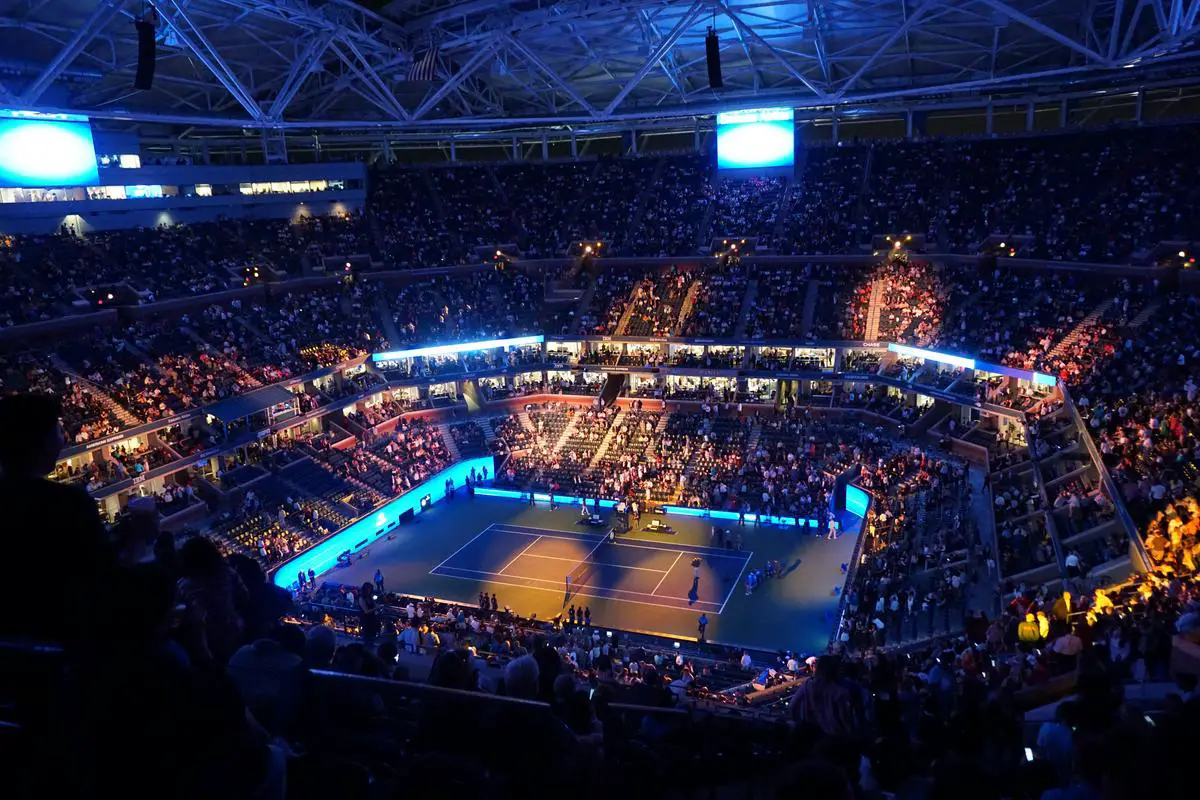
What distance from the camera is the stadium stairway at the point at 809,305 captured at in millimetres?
42906

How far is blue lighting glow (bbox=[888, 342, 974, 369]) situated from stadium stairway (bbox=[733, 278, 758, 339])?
5.64m

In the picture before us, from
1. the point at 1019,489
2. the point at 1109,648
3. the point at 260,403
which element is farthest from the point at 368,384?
the point at 1109,648

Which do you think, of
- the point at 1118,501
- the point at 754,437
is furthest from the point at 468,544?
the point at 1118,501

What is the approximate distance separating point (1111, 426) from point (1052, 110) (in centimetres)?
3000

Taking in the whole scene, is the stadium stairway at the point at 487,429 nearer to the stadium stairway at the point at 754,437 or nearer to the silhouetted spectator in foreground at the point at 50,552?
the stadium stairway at the point at 754,437

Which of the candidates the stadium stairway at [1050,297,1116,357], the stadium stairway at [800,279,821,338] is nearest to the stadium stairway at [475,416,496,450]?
the stadium stairway at [800,279,821,338]

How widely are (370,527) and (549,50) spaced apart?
22.7 metres

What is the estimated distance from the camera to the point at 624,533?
3391 centimetres

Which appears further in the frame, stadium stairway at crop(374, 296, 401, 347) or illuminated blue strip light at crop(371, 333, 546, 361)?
stadium stairway at crop(374, 296, 401, 347)

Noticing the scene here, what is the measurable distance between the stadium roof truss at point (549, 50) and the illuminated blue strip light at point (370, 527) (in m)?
16.2

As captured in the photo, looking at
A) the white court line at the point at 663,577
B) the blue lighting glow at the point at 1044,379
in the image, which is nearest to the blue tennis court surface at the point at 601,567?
the white court line at the point at 663,577

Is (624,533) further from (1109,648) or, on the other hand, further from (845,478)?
(1109,648)

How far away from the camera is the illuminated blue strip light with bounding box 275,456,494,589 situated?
29.8 metres

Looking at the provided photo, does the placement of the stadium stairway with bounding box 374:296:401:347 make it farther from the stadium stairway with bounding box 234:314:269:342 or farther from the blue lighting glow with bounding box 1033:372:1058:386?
the blue lighting glow with bounding box 1033:372:1058:386
